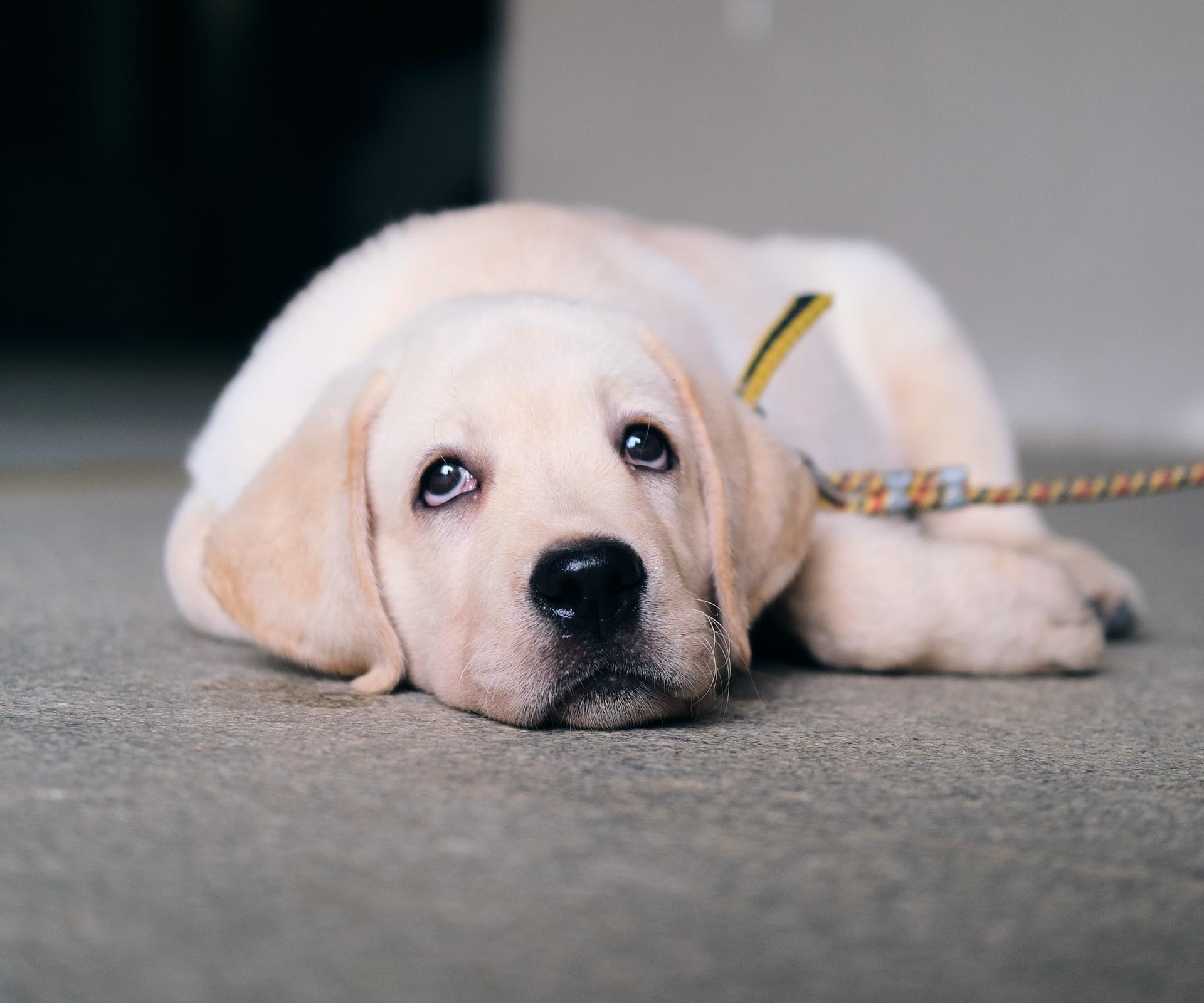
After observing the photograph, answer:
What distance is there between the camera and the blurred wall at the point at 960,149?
970 centimetres

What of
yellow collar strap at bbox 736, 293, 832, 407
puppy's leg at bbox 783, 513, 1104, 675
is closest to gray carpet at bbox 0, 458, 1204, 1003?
puppy's leg at bbox 783, 513, 1104, 675

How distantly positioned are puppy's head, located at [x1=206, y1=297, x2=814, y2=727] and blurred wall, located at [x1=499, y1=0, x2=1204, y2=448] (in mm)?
7754

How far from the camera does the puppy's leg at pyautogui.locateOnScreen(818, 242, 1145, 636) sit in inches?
156

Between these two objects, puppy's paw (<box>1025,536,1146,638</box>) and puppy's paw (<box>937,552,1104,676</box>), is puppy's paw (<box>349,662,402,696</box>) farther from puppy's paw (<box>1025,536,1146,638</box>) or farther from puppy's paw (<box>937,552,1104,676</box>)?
puppy's paw (<box>1025,536,1146,638</box>)

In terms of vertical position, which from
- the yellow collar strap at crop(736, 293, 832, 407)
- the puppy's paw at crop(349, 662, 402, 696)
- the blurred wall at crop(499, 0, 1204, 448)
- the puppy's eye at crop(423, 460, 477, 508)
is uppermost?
the blurred wall at crop(499, 0, 1204, 448)

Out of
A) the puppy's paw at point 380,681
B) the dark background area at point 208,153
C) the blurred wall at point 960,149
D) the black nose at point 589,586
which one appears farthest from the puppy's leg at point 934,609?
the dark background area at point 208,153

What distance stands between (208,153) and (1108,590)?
16225 millimetres

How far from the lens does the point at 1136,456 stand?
856 cm

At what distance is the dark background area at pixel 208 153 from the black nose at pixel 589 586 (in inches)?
499

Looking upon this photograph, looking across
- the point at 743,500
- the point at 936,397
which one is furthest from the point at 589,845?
the point at 936,397

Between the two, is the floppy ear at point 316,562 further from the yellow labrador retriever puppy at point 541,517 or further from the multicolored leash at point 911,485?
the multicolored leash at point 911,485

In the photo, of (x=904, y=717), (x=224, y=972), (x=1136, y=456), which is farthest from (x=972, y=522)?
(x=1136, y=456)

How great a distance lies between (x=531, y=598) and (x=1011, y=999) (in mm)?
1097

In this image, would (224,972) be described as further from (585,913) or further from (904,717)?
(904,717)
